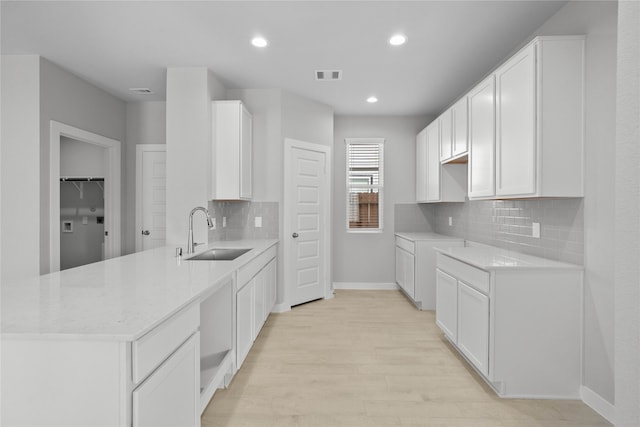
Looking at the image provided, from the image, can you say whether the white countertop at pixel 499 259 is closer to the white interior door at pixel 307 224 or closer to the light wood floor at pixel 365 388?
the light wood floor at pixel 365 388

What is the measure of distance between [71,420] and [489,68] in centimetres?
420

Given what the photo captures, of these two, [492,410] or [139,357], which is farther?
[492,410]

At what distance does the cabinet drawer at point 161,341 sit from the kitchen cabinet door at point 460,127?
293 cm

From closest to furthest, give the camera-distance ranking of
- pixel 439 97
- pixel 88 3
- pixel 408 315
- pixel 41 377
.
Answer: pixel 41 377
pixel 88 3
pixel 408 315
pixel 439 97

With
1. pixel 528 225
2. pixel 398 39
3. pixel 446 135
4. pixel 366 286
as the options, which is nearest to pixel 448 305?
pixel 528 225

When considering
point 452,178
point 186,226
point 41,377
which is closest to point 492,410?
point 41,377

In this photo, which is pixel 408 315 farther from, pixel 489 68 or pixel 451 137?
pixel 489 68

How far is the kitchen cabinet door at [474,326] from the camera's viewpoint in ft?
7.50

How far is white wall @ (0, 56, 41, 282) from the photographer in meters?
3.26

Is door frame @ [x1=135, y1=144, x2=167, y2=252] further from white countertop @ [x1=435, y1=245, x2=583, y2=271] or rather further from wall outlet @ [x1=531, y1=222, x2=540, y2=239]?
wall outlet @ [x1=531, y1=222, x2=540, y2=239]

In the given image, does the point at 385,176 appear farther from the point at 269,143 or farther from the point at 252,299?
the point at 252,299

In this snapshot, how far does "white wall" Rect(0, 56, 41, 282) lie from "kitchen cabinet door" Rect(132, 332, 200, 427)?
2870 mm

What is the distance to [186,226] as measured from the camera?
3514mm

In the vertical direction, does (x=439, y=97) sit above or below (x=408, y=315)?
above
